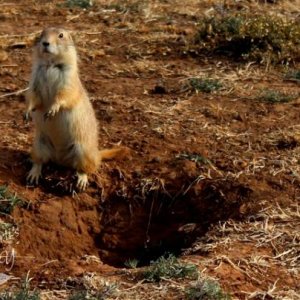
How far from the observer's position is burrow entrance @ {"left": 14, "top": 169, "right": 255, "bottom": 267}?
6242mm

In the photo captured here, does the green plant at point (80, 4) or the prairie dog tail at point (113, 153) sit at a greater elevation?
the green plant at point (80, 4)

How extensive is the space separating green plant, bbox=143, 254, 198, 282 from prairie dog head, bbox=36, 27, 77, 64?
2037mm

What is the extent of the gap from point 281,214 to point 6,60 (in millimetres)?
3870

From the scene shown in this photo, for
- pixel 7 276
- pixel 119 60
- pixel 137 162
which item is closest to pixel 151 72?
pixel 119 60

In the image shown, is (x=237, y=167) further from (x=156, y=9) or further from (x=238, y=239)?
(x=156, y=9)

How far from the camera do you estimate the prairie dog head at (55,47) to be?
635 centimetres

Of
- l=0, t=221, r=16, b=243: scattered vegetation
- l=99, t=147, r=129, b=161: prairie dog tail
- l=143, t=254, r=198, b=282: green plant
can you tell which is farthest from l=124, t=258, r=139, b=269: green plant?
l=99, t=147, r=129, b=161: prairie dog tail

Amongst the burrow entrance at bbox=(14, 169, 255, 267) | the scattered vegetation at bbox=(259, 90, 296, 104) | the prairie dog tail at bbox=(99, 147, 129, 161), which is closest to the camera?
the burrow entrance at bbox=(14, 169, 255, 267)

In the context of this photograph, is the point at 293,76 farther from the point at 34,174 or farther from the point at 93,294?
the point at 93,294

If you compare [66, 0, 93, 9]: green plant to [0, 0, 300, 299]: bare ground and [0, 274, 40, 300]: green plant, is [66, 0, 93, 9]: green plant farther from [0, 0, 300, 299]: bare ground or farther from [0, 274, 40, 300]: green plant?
[0, 274, 40, 300]: green plant

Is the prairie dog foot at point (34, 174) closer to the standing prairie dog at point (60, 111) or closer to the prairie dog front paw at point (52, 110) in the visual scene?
the standing prairie dog at point (60, 111)

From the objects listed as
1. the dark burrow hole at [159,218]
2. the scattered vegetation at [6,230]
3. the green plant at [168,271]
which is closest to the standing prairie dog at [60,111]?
the dark burrow hole at [159,218]

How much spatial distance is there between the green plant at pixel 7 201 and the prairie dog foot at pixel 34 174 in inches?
12.7

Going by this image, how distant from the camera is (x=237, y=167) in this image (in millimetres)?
6746
